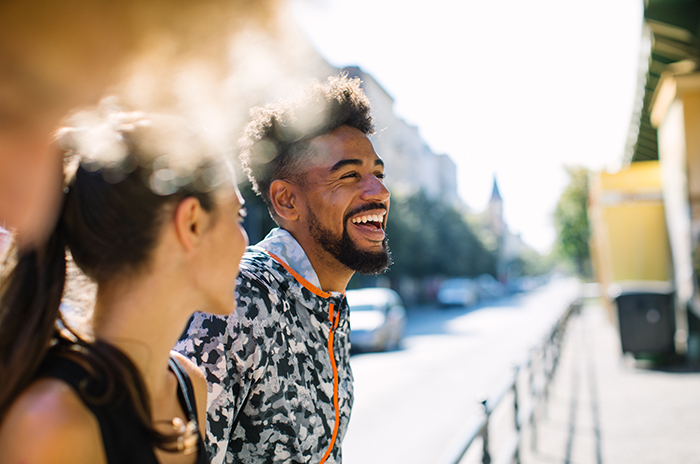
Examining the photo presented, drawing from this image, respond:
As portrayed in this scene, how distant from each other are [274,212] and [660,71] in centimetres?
1140

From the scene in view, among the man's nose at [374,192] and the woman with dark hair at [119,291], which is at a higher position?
the man's nose at [374,192]

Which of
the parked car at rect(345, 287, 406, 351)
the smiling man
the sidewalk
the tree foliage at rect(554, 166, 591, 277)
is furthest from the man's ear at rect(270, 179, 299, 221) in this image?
the tree foliage at rect(554, 166, 591, 277)

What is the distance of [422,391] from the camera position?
9594 millimetres

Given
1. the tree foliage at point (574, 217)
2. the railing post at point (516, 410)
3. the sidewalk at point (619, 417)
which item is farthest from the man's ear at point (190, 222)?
the tree foliage at point (574, 217)

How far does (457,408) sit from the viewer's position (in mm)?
8320

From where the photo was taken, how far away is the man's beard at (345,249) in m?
2.11

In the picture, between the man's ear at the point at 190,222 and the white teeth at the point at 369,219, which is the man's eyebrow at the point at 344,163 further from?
the man's ear at the point at 190,222

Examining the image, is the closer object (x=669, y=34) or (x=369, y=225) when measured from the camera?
(x=369, y=225)

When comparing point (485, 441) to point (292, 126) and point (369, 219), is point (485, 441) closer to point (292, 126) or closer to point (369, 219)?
point (369, 219)

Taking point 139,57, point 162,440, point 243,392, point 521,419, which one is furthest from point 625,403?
point 139,57

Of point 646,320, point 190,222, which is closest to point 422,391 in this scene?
point 646,320

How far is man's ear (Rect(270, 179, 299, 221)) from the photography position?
2.17 m

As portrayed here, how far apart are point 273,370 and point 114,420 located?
0.71 meters

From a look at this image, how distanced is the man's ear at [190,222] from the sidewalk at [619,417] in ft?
16.0
